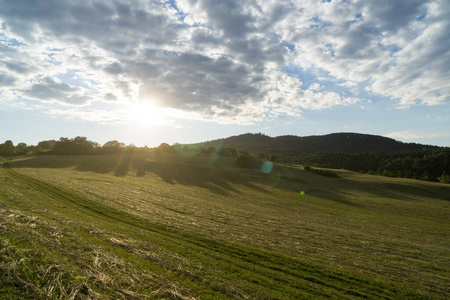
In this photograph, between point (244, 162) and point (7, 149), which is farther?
point (7, 149)

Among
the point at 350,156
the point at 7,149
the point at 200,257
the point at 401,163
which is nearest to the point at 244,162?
the point at 401,163

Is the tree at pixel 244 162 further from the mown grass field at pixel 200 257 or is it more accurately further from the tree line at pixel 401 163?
the mown grass field at pixel 200 257

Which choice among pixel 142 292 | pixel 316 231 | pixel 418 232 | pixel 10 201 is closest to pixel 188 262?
pixel 142 292

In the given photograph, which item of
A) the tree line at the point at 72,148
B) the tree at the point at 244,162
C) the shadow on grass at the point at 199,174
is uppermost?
the tree line at the point at 72,148

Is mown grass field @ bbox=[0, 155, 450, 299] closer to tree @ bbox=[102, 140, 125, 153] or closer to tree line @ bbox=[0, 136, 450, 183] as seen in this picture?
tree line @ bbox=[0, 136, 450, 183]

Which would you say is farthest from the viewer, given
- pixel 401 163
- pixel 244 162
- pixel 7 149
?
pixel 401 163

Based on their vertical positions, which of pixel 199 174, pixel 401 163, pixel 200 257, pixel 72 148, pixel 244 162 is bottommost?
pixel 199 174

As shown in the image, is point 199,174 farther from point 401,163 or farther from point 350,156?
point 350,156

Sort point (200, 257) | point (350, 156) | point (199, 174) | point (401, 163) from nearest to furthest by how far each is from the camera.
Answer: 1. point (200, 257)
2. point (199, 174)
3. point (401, 163)
4. point (350, 156)

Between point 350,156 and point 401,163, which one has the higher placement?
point 350,156

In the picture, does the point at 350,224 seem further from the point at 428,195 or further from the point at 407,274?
the point at 428,195

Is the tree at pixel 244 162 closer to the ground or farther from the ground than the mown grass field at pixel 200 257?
farther from the ground

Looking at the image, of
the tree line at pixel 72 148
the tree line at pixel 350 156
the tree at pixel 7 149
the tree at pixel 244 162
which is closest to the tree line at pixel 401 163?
the tree line at pixel 350 156

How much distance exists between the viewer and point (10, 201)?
1845cm
